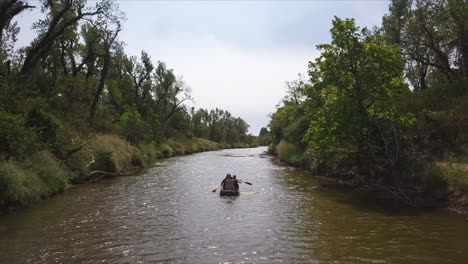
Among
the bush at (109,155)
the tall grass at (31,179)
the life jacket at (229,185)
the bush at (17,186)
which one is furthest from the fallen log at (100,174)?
the life jacket at (229,185)

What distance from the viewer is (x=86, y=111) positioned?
26.9 metres

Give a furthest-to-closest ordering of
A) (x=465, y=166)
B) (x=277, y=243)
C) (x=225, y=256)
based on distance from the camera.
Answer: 1. (x=465, y=166)
2. (x=277, y=243)
3. (x=225, y=256)

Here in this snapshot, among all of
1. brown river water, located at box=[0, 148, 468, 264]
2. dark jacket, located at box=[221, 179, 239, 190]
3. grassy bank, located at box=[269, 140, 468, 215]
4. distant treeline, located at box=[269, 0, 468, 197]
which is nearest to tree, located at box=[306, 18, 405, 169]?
distant treeline, located at box=[269, 0, 468, 197]

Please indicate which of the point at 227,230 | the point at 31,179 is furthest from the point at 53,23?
the point at 227,230

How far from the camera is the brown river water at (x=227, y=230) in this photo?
9.65m

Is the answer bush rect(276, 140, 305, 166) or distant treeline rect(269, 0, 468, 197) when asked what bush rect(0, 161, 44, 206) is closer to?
distant treeline rect(269, 0, 468, 197)

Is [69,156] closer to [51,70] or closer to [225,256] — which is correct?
[225,256]

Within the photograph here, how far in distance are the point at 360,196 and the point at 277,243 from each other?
9833mm

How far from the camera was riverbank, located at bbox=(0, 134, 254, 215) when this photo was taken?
554 inches

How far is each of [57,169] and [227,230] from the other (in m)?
11.6

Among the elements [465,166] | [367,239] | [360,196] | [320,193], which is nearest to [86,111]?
[320,193]

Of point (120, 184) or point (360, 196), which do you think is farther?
point (120, 184)

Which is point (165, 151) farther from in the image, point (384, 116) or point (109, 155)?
point (384, 116)

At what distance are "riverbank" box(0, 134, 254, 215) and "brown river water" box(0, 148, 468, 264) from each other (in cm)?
70
